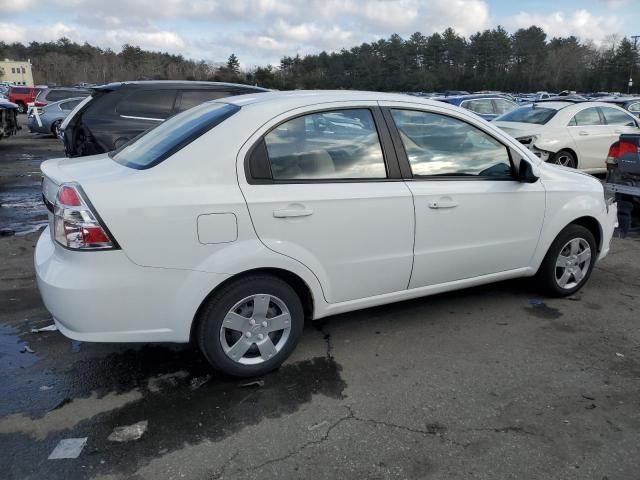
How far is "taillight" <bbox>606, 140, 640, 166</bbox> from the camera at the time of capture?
655 cm

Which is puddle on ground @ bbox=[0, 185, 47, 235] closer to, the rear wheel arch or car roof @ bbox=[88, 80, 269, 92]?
car roof @ bbox=[88, 80, 269, 92]

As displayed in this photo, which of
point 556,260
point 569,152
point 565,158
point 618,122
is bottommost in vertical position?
point 556,260

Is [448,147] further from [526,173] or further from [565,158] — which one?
[565,158]

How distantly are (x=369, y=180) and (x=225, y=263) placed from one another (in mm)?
1113

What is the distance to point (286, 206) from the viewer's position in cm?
305

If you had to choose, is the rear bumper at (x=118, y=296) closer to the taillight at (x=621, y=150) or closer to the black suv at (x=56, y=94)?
the taillight at (x=621, y=150)

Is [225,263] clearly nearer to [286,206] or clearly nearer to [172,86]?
[286,206]

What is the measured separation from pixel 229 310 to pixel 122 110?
5480 millimetres

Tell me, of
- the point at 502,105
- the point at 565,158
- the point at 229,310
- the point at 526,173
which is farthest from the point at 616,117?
the point at 229,310

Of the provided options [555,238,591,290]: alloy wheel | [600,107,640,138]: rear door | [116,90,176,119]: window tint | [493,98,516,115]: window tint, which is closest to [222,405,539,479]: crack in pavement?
[555,238,591,290]: alloy wheel

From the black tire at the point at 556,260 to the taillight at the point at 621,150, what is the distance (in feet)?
8.82

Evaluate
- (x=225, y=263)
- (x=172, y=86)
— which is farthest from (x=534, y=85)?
(x=225, y=263)

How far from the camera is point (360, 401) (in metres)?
3.04

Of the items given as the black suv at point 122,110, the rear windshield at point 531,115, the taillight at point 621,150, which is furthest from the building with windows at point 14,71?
the taillight at point 621,150
